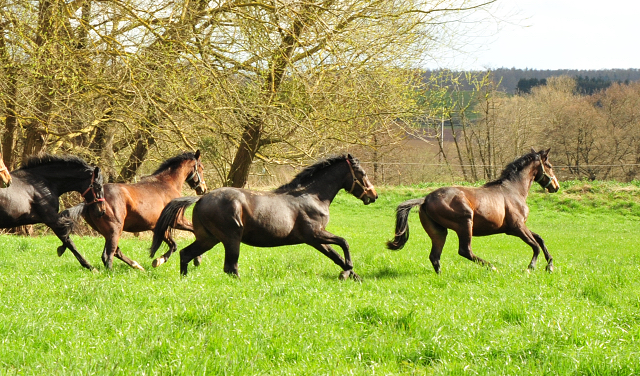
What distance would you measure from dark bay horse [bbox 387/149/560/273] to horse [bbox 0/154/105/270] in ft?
15.8

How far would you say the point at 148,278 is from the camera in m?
8.05

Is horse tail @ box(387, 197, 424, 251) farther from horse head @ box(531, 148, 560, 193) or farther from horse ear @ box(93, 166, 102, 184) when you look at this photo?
horse ear @ box(93, 166, 102, 184)

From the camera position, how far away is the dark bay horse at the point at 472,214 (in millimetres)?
9773

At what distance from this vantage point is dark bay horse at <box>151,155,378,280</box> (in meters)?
8.43

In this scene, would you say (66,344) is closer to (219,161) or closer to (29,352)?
(29,352)

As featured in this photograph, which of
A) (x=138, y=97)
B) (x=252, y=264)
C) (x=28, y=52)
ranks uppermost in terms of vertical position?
(x=28, y=52)

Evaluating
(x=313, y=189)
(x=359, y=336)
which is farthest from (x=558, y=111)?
(x=359, y=336)

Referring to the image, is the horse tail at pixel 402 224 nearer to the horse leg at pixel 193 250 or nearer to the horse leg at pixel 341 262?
the horse leg at pixel 341 262

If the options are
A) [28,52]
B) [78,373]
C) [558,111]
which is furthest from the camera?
[558,111]

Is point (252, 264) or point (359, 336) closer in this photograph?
point (359, 336)

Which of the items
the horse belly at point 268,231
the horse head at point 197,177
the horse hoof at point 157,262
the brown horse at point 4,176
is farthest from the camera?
the horse head at point 197,177

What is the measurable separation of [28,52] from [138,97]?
7.21ft

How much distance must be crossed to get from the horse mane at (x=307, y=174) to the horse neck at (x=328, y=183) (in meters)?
0.08

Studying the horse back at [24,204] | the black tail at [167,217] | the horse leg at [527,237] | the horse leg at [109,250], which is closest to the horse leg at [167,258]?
the black tail at [167,217]
